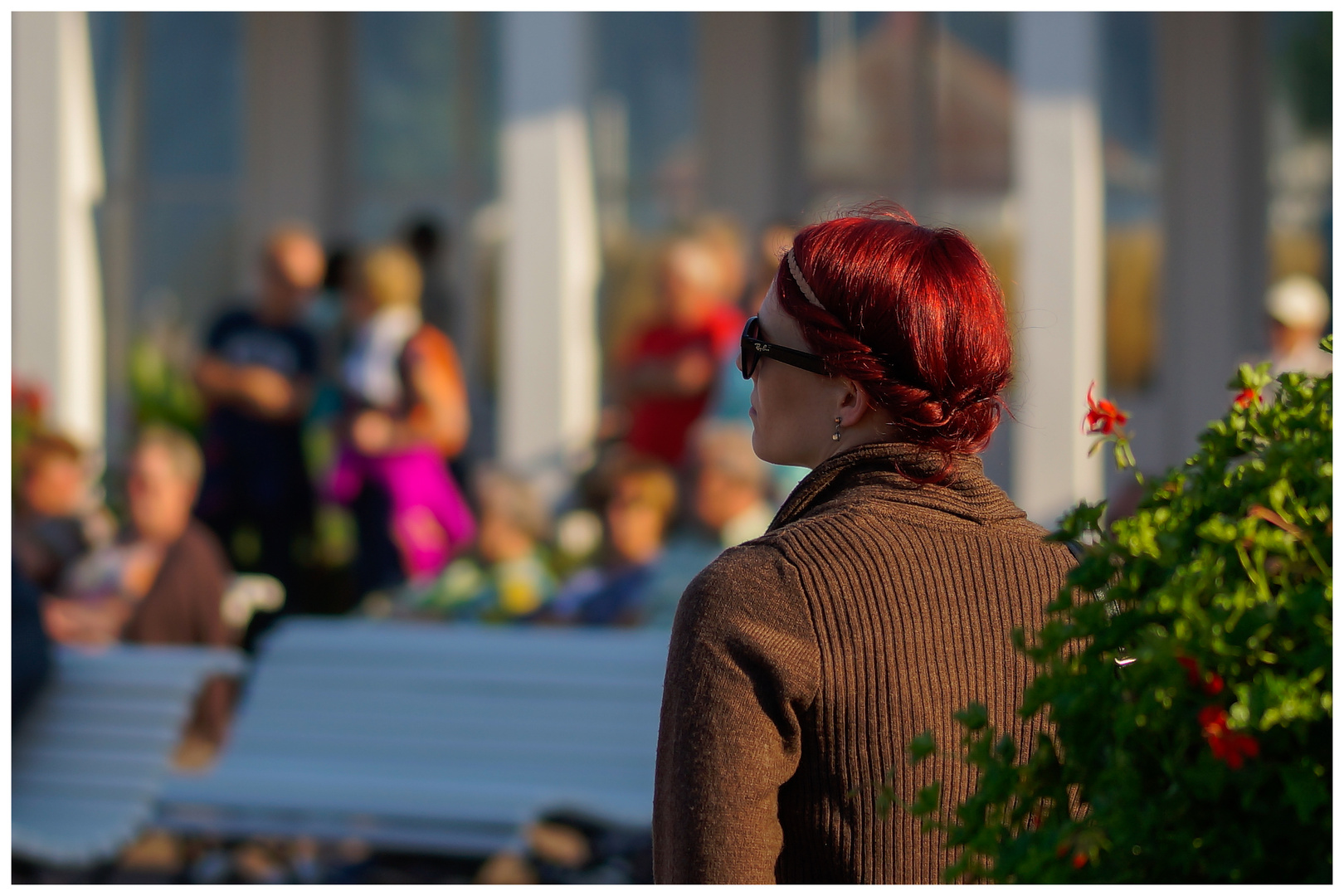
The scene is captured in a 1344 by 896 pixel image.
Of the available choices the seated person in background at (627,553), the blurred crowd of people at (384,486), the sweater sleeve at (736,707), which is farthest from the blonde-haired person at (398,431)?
the sweater sleeve at (736,707)

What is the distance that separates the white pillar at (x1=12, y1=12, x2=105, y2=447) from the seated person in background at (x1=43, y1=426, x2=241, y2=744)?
6.40ft

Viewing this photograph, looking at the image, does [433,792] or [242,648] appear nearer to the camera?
[433,792]

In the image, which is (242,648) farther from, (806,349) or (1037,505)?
(806,349)

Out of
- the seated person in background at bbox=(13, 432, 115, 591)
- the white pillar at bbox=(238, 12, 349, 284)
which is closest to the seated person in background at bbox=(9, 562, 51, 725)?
the seated person in background at bbox=(13, 432, 115, 591)

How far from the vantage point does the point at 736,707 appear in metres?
1.48

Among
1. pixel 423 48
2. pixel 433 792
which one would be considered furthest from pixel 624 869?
pixel 423 48

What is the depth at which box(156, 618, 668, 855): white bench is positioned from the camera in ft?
14.4

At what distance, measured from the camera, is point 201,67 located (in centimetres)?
900

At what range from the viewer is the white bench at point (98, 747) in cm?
465

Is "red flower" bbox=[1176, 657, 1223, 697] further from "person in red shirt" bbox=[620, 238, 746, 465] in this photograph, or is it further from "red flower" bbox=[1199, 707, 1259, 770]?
"person in red shirt" bbox=[620, 238, 746, 465]

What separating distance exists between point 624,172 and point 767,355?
707cm

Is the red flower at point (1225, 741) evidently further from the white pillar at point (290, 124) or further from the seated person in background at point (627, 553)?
the white pillar at point (290, 124)

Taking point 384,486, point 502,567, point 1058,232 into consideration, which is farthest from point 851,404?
point 1058,232

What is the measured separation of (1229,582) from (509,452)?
5841mm
